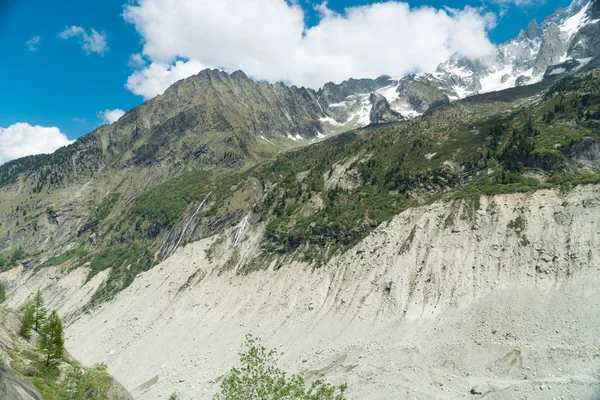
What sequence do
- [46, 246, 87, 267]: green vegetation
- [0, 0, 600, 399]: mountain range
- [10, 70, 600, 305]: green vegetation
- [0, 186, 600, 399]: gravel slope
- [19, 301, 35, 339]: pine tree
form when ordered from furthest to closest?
[46, 246, 87, 267]: green vegetation < [10, 70, 600, 305]: green vegetation < [19, 301, 35, 339]: pine tree < [0, 0, 600, 399]: mountain range < [0, 186, 600, 399]: gravel slope

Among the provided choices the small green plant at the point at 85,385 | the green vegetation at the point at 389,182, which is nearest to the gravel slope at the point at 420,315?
the green vegetation at the point at 389,182

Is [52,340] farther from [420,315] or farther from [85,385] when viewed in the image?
[420,315]

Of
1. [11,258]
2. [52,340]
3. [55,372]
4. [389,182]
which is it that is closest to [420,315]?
[389,182]

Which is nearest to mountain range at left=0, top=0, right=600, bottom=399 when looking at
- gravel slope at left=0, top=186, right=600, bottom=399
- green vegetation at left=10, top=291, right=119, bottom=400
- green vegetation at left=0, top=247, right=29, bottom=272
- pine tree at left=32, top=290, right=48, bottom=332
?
gravel slope at left=0, top=186, right=600, bottom=399

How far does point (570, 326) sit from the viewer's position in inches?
1495

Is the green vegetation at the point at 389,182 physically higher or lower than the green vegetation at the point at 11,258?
higher

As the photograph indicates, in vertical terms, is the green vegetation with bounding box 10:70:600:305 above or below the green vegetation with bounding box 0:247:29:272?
above

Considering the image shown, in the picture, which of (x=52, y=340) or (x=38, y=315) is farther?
(x=38, y=315)

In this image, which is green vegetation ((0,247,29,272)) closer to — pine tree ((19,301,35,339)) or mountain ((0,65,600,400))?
mountain ((0,65,600,400))

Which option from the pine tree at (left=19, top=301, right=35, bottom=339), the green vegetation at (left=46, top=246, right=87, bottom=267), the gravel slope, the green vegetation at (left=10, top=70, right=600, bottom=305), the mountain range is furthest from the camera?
the green vegetation at (left=46, top=246, right=87, bottom=267)

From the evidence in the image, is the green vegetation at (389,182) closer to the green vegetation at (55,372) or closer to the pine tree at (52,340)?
the pine tree at (52,340)

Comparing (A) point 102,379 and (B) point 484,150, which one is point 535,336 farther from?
(B) point 484,150

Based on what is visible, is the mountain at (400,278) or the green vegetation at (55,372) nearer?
the green vegetation at (55,372)

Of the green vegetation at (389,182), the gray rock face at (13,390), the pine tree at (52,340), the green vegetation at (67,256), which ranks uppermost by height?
the green vegetation at (389,182)
